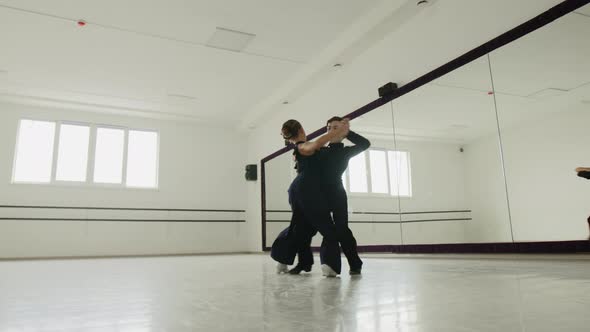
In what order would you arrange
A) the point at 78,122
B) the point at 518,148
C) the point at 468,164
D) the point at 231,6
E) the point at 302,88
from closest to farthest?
1. the point at 518,148
2. the point at 468,164
3. the point at 231,6
4. the point at 302,88
5. the point at 78,122

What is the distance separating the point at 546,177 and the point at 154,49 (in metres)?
4.91

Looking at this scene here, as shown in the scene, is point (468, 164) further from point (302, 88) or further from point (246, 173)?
point (246, 173)

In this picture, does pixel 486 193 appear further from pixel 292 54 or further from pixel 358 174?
pixel 292 54

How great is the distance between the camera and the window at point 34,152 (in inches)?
295

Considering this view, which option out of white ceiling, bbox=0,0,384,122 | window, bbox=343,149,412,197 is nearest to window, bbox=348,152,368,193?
window, bbox=343,149,412,197

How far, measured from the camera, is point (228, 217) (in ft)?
29.3

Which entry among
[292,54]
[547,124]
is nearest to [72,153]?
[292,54]

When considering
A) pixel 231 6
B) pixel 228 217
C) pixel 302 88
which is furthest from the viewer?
pixel 228 217

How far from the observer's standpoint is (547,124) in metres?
3.42

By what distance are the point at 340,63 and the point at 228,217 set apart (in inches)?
181

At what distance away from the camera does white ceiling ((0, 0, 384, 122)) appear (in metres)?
4.69

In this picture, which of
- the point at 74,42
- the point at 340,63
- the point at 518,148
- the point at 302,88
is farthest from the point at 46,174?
the point at 518,148

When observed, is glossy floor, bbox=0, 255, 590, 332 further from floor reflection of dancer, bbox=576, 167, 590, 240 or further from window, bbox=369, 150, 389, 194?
window, bbox=369, 150, 389, 194

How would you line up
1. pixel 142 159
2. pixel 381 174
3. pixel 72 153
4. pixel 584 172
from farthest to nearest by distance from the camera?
1. pixel 142 159
2. pixel 72 153
3. pixel 381 174
4. pixel 584 172
